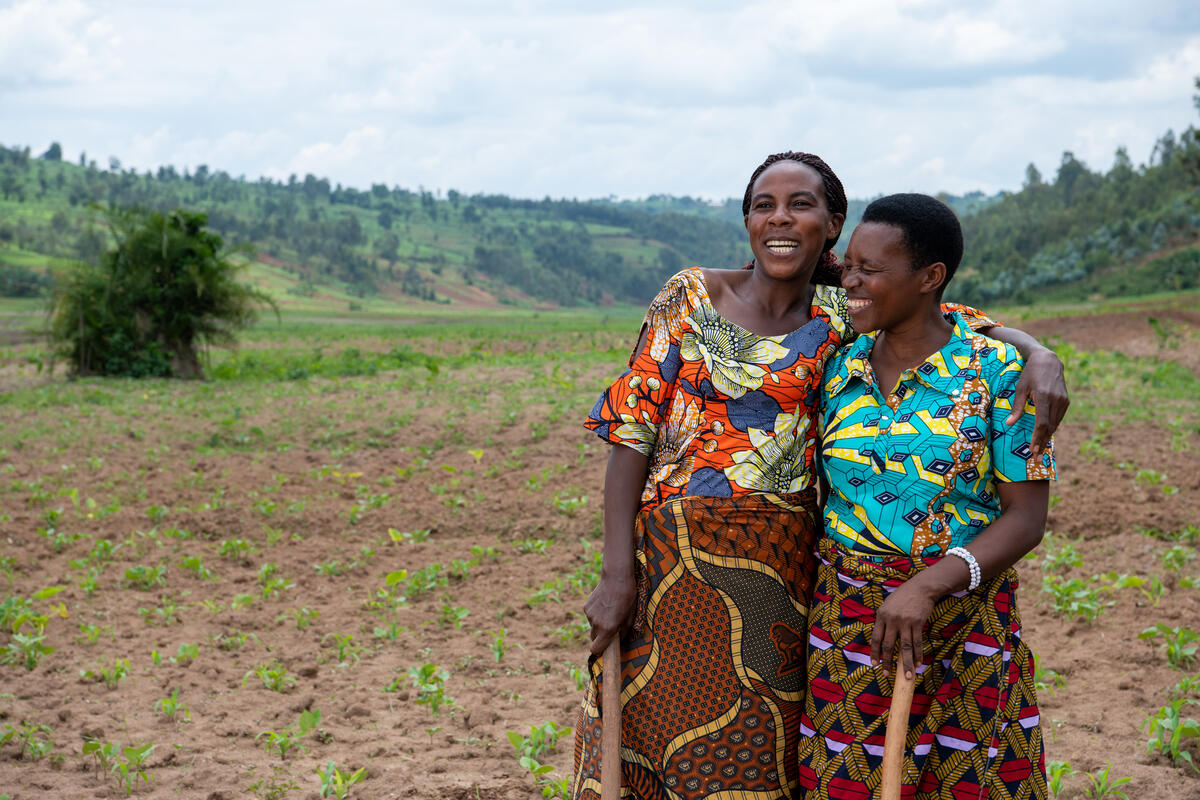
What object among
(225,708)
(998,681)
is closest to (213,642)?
(225,708)

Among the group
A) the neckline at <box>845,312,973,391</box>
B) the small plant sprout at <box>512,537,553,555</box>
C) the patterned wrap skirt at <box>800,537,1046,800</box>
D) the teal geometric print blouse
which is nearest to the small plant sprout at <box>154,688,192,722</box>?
the small plant sprout at <box>512,537,553,555</box>

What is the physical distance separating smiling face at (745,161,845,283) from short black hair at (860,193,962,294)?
147 millimetres

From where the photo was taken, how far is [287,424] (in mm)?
10188

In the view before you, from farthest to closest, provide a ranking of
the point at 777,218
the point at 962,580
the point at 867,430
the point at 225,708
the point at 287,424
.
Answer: the point at 287,424 < the point at 225,708 < the point at 777,218 < the point at 867,430 < the point at 962,580

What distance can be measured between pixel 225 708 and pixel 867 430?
3042 millimetres

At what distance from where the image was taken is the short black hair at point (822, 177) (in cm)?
224

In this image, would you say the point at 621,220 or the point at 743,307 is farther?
the point at 621,220

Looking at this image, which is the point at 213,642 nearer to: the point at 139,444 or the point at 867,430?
the point at 867,430

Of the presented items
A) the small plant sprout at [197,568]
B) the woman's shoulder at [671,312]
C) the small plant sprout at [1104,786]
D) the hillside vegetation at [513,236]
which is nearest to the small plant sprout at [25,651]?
the small plant sprout at [197,568]

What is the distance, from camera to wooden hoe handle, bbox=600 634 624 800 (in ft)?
6.96

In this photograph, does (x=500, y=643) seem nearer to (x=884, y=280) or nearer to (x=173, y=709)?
(x=173, y=709)

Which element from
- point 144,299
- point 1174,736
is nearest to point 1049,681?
point 1174,736

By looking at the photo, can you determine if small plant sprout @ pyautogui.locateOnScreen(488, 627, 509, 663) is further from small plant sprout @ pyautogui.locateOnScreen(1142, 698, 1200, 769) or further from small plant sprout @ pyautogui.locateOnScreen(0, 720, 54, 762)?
small plant sprout @ pyautogui.locateOnScreen(1142, 698, 1200, 769)

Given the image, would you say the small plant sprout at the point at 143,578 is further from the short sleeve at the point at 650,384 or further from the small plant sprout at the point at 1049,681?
the small plant sprout at the point at 1049,681
